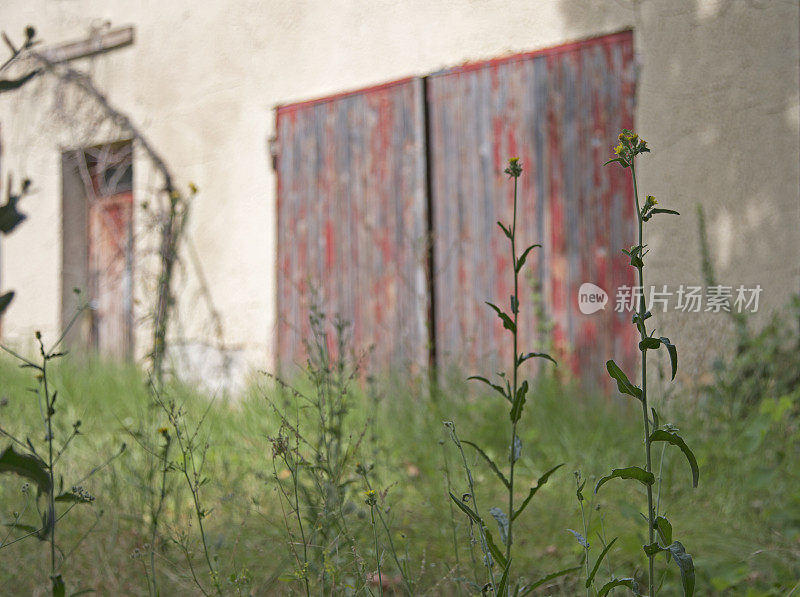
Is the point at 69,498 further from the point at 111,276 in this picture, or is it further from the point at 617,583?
the point at 111,276

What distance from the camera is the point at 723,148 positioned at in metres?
3.80

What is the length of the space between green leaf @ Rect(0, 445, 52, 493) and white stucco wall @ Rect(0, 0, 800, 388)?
1.93 m

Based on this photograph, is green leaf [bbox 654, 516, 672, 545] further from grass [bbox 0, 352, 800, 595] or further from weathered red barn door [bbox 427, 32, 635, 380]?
weathered red barn door [bbox 427, 32, 635, 380]

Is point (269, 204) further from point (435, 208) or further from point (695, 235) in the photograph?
point (695, 235)

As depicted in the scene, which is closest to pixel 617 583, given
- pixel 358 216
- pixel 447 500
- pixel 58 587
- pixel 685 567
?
pixel 685 567

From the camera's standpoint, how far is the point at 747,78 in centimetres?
371

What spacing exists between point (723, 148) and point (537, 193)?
104 centimetres

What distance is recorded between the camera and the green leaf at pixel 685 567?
3.67 feet

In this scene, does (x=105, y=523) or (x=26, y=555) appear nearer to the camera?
(x=26, y=555)

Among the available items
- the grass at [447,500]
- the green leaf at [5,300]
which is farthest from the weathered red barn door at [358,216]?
the green leaf at [5,300]

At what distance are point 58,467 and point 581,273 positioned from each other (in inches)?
111

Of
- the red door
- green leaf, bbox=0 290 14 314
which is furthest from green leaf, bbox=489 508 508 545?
the red door

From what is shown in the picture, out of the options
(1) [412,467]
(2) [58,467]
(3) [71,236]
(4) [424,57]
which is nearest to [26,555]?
(2) [58,467]

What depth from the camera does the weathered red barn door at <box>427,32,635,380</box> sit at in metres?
4.20
